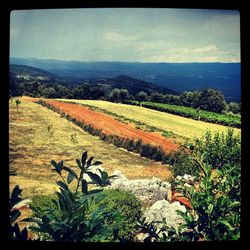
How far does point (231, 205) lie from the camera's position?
214 centimetres

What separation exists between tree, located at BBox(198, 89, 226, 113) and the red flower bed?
31 centimetres

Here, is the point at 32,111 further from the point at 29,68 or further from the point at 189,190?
the point at 189,190

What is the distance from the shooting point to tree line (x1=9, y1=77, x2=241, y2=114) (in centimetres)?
229

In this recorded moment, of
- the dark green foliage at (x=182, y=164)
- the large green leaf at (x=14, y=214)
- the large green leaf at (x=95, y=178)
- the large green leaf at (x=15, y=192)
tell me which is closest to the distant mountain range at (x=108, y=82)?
the dark green foliage at (x=182, y=164)

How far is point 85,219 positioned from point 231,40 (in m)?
1.20

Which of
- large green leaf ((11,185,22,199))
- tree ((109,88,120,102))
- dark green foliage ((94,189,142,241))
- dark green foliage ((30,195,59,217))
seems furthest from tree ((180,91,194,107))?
large green leaf ((11,185,22,199))

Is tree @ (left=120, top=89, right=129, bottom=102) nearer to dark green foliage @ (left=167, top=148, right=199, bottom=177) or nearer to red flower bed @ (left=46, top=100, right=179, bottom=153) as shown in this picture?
red flower bed @ (left=46, top=100, right=179, bottom=153)

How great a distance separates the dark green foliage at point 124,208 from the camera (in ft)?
6.99

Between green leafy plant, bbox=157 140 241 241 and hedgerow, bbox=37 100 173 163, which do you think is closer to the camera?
green leafy plant, bbox=157 140 241 241

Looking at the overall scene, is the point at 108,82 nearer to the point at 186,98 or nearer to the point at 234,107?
the point at 186,98

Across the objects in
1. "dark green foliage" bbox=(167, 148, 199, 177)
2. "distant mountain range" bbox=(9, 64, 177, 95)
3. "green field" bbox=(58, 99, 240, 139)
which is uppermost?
"distant mountain range" bbox=(9, 64, 177, 95)

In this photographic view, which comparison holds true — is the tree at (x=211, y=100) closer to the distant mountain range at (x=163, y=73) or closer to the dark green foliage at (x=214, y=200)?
the distant mountain range at (x=163, y=73)

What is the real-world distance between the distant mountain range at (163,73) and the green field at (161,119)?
151 mm
